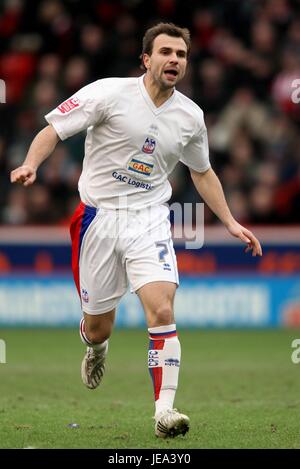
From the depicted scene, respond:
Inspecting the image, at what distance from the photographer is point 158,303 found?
6.96m

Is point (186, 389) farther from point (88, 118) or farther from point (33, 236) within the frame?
point (33, 236)

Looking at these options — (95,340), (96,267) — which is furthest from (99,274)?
(95,340)

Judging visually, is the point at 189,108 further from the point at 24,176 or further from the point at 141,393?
the point at 141,393

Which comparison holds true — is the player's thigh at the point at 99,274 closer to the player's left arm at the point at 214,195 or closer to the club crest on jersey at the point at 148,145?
the club crest on jersey at the point at 148,145

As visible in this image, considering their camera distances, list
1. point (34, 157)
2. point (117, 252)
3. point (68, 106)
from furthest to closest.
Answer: point (117, 252)
point (68, 106)
point (34, 157)

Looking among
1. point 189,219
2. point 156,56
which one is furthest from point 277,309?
point 156,56

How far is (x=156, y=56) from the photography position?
23.8ft

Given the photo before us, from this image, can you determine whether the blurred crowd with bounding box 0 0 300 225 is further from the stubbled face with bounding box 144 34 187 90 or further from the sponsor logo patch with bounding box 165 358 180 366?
the sponsor logo patch with bounding box 165 358 180 366

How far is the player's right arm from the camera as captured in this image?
650cm

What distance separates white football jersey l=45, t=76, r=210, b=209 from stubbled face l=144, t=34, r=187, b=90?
23 centimetres

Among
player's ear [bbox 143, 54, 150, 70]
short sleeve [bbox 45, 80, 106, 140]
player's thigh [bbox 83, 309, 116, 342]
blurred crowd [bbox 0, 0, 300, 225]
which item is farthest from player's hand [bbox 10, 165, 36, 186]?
Result: blurred crowd [bbox 0, 0, 300, 225]

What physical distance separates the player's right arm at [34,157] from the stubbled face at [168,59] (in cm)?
80

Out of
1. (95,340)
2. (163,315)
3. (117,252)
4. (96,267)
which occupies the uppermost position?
(117,252)

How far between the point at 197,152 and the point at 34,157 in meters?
1.41
